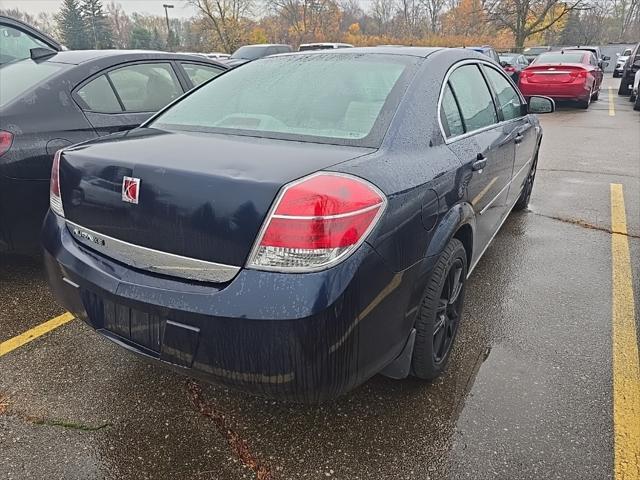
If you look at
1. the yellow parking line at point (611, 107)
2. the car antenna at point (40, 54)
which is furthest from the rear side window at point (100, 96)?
the yellow parking line at point (611, 107)

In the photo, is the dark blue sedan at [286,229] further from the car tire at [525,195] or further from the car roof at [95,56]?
the car tire at [525,195]

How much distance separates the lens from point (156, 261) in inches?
71.1

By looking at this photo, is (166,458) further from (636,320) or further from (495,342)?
(636,320)

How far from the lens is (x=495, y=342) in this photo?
2793 mm

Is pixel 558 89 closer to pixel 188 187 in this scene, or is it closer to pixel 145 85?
pixel 145 85

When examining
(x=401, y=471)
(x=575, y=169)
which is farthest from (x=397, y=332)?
(x=575, y=169)

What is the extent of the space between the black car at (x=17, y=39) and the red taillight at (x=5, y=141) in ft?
9.95

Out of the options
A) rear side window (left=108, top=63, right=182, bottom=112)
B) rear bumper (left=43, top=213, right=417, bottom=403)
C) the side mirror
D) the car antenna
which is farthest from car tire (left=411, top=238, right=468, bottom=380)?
the car antenna

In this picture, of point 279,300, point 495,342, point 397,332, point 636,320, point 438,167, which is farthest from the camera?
point 636,320

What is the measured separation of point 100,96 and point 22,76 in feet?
2.02

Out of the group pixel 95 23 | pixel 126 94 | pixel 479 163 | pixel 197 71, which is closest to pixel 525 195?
pixel 479 163

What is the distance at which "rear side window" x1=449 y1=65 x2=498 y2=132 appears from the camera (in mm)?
2684

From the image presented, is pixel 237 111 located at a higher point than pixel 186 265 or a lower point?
higher

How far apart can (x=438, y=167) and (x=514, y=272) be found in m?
1.89
